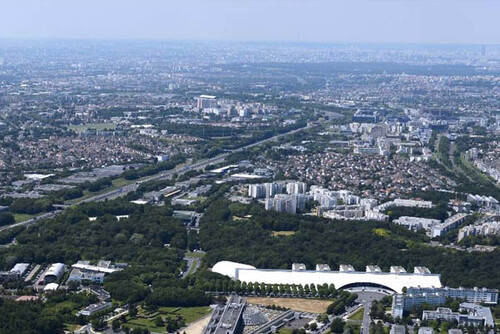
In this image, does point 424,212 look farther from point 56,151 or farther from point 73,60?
point 73,60

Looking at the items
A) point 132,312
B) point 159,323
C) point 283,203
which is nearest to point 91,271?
point 132,312

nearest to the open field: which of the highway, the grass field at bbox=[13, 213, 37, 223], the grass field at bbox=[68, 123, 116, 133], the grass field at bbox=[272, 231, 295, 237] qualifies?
the grass field at bbox=[272, 231, 295, 237]

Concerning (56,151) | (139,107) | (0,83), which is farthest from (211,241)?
(0,83)

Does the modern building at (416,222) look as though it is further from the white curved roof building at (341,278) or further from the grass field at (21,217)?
the grass field at (21,217)

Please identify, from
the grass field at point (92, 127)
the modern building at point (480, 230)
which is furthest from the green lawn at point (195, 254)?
the grass field at point (92, 127)

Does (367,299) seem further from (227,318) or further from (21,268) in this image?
(21,268)

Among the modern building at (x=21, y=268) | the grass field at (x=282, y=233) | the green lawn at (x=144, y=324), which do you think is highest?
the green lawn at (x=144, y=324)
